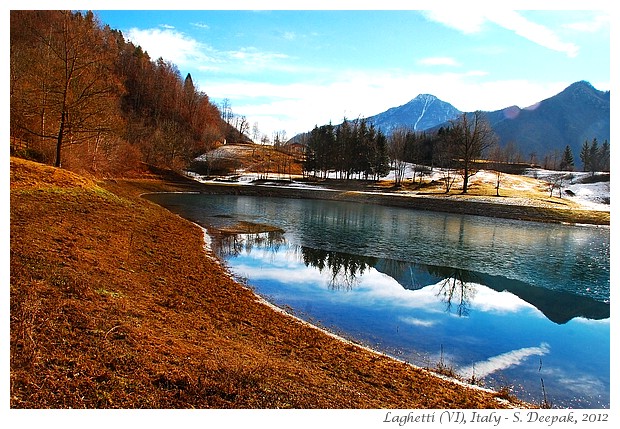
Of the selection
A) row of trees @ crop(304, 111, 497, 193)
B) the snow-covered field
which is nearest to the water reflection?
the snow-covered field

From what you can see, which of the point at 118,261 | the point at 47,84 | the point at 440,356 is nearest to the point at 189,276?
the point at 118,261

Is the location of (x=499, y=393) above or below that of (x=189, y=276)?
below

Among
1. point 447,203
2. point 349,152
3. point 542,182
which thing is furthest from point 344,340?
point 542,182

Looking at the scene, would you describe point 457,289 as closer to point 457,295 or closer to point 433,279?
point 457,295

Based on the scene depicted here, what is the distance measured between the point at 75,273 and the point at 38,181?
13.4 meters

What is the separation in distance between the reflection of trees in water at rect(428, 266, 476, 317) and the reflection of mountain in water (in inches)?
2.1

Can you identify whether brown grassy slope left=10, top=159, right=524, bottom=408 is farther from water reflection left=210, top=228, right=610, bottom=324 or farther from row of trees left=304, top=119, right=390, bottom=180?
row of trees left=304, top=119, right=390, bottom=180

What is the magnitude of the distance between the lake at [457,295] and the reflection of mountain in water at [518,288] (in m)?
0.06

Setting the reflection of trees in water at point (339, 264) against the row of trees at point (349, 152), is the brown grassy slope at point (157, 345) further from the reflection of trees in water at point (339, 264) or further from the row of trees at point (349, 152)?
the row of trees at point (349, 152)

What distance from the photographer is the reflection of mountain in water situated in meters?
15.6

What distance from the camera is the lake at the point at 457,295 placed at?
1043 centimetres

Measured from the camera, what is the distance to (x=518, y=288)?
18156mm

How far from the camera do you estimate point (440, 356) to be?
34.8ft

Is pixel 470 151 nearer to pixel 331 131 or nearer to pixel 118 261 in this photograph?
pixel 331 131
